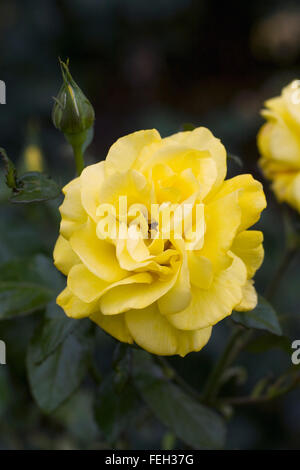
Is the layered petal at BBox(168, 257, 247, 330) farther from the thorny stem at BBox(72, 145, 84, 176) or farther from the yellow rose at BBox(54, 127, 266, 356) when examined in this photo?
the thorny stem at BBox(72, 145, 84, 176)

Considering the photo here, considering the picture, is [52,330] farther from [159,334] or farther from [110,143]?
[110,143]

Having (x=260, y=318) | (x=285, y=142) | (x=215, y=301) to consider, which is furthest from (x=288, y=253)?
(x=215, y=301)

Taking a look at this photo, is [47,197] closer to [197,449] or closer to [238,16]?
[197,449]

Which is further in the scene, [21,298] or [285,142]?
[285,142]

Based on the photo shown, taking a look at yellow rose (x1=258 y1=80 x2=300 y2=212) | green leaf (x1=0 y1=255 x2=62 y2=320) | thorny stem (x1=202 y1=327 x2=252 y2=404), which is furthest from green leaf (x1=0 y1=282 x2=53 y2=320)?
yellow rose (x1=258 y1=80 x2=300 y2=212)

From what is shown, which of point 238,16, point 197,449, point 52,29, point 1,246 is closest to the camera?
point 197,449

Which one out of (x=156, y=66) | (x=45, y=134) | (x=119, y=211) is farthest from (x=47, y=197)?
(x=156, y=66)
